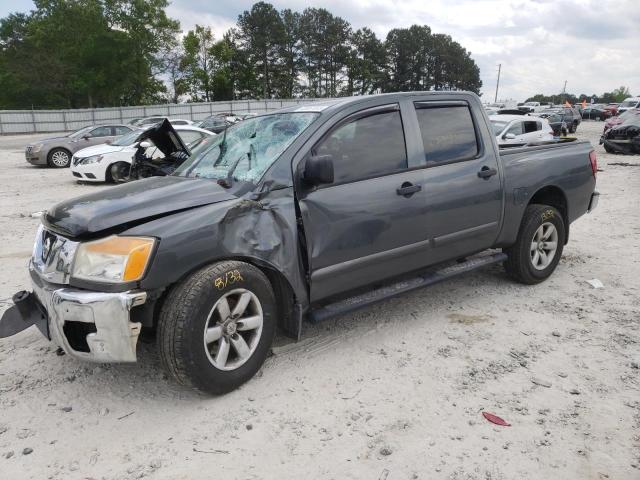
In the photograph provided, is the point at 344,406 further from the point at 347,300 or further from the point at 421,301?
the point at 421,301

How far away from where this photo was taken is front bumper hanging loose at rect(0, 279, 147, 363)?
270 centimetres

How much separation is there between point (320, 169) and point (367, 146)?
677 millimetres

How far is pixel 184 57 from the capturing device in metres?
60.8

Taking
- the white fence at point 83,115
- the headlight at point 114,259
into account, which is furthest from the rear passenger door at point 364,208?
the white fence at point 83,115

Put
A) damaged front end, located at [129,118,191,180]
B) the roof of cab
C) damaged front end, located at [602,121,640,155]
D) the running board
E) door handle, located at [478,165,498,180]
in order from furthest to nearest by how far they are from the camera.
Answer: damaged front end, located at [602,121,640,155] < damaged front end, located at [129,118,191,180] < door handle, located at [478,165,498,180] < the roof of cab < the running board

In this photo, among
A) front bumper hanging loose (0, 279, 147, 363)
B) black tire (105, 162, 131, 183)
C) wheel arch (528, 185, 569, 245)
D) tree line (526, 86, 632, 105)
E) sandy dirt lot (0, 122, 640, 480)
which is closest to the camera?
sandy dirt lot (0, 122, 640, 480)

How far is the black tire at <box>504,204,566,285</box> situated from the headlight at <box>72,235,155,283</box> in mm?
3450

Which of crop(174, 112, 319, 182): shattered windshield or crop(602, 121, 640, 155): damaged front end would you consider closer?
crop(174, 112, 319, 182): shattered windshield

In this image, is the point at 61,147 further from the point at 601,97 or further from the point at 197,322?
the point at 601,97

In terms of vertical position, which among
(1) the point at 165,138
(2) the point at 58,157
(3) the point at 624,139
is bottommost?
(2) the point at 58,157

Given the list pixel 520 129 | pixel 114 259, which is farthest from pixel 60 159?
pixel 114 259

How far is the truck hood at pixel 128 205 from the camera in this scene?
2898 millimetres

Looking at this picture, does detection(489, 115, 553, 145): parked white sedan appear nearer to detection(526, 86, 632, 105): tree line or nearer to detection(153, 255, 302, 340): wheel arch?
detection(153, 255, 302, 340): wheel arch

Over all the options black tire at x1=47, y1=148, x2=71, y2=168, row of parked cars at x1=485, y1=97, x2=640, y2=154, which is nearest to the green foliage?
black tire at x1=47, y1=148, x2=71, y2=168
